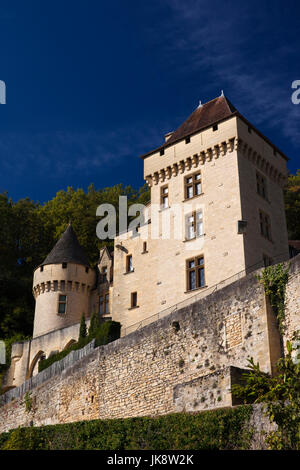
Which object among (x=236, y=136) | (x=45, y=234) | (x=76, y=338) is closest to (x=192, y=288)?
(x=236, y=136)

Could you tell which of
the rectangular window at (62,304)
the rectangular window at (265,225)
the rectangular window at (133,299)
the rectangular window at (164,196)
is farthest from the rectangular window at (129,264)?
the rectangular window at (265,225)

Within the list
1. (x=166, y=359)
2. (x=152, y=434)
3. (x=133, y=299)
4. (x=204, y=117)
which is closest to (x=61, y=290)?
(x=133, y=299)

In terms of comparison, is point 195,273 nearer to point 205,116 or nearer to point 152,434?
point 205,116

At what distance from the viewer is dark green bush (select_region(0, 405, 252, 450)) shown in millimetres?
14672

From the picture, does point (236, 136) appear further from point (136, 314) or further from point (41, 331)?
point (41, 331)

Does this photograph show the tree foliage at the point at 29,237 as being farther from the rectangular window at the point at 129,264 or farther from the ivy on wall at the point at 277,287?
the ivy on wall at the point at 277,287

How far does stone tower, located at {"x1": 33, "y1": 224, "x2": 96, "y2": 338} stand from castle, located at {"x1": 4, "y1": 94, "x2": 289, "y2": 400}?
182 cm

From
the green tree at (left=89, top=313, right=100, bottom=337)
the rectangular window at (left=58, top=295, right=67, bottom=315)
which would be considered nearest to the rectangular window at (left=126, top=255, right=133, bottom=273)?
the green tree at (left=89, top=313, right=100, bottom=337)

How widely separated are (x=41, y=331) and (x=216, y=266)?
→ 15.0 metres

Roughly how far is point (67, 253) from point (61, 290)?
8.80 feet

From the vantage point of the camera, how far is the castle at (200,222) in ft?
95.3

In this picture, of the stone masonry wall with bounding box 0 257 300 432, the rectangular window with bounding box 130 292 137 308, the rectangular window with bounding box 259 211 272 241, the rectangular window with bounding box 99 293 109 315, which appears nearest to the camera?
the stone masonry wall with bounding box 0 257 300 432

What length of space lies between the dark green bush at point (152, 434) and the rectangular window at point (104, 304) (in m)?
21.0

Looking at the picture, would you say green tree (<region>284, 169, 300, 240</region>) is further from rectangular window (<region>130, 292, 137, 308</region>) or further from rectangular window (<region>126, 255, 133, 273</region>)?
rectangular window (<region>130, 292, 137, 308</region>)
